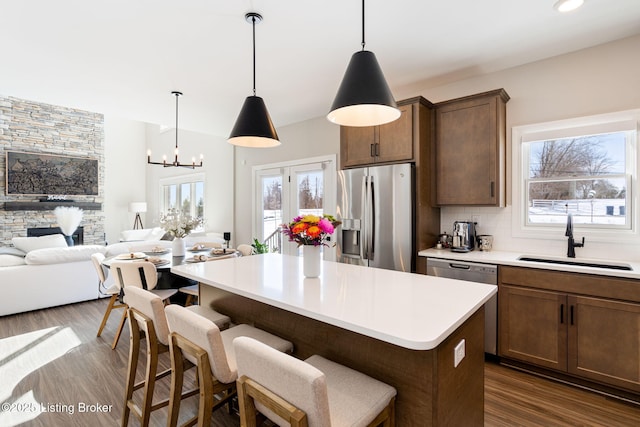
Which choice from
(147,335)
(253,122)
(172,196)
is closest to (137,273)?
(147,335)

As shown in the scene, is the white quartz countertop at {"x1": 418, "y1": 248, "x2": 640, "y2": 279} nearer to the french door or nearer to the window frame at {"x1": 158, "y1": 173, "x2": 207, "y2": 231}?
the french door

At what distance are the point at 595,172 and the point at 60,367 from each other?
198 inches

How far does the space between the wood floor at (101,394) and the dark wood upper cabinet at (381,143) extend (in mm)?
2163

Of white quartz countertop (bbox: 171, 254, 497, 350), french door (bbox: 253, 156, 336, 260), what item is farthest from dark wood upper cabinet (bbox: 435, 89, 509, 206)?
french door (bbox: 253, 156, 336, 260)

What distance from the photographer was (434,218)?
3.50 m

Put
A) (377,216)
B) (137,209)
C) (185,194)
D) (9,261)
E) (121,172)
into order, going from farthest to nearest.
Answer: (121,172), (137,209), (185,194), (9,261), (377,216)

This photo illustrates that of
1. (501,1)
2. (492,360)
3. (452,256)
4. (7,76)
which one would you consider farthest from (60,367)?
(501,1)

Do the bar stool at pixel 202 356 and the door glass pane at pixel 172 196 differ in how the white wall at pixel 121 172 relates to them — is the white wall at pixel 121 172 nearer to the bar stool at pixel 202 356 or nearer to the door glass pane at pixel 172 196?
the door glass pane at pixel 172 196

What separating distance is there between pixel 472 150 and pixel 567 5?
1262 mm

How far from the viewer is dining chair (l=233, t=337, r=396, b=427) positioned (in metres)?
0.97

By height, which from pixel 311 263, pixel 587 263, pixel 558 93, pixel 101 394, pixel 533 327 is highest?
pixel 558 93

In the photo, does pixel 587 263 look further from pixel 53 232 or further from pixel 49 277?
pixel 53 232

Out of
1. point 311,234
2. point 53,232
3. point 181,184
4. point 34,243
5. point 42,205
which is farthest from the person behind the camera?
point 181,184

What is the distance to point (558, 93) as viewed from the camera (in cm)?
295
